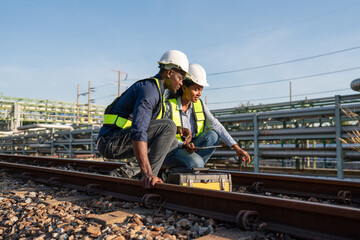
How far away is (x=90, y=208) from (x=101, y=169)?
12.6 ft

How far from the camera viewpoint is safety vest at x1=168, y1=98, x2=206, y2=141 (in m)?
4.16

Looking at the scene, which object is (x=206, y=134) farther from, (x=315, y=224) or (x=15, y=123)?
(x=15, y=123)

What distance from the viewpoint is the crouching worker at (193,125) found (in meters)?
3.87

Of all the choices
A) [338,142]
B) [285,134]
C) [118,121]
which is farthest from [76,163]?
[338,142]

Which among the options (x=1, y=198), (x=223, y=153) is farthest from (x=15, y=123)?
(x=1, y=198)

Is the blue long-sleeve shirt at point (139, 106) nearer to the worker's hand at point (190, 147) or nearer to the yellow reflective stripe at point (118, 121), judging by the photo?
the yellow reflective stripe at point (118, 121)

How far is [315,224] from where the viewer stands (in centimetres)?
190

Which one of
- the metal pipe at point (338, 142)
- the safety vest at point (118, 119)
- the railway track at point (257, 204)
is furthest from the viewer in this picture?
the metal pipe at point (338, 142)

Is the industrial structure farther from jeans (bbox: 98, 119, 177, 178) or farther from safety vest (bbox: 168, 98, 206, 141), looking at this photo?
jeans (bbox: 98, 119, 177, 178)

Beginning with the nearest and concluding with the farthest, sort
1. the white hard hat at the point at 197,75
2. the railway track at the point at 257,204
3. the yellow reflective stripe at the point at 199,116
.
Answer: the railway track at the point at 257,204
the white hard hat at the point at 197,75
the yellow reflective stripe at the point at 199,116

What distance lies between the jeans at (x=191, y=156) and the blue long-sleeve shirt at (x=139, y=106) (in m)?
0.63

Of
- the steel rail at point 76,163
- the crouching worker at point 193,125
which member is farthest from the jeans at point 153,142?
the steel rail at point 76,163

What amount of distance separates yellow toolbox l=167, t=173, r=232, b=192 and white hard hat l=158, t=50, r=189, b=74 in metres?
1.19

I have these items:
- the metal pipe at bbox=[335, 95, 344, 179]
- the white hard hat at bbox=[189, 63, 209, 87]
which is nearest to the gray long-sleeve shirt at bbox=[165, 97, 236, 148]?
the white hard hat at bbox=[189, 63, 209, 87]
